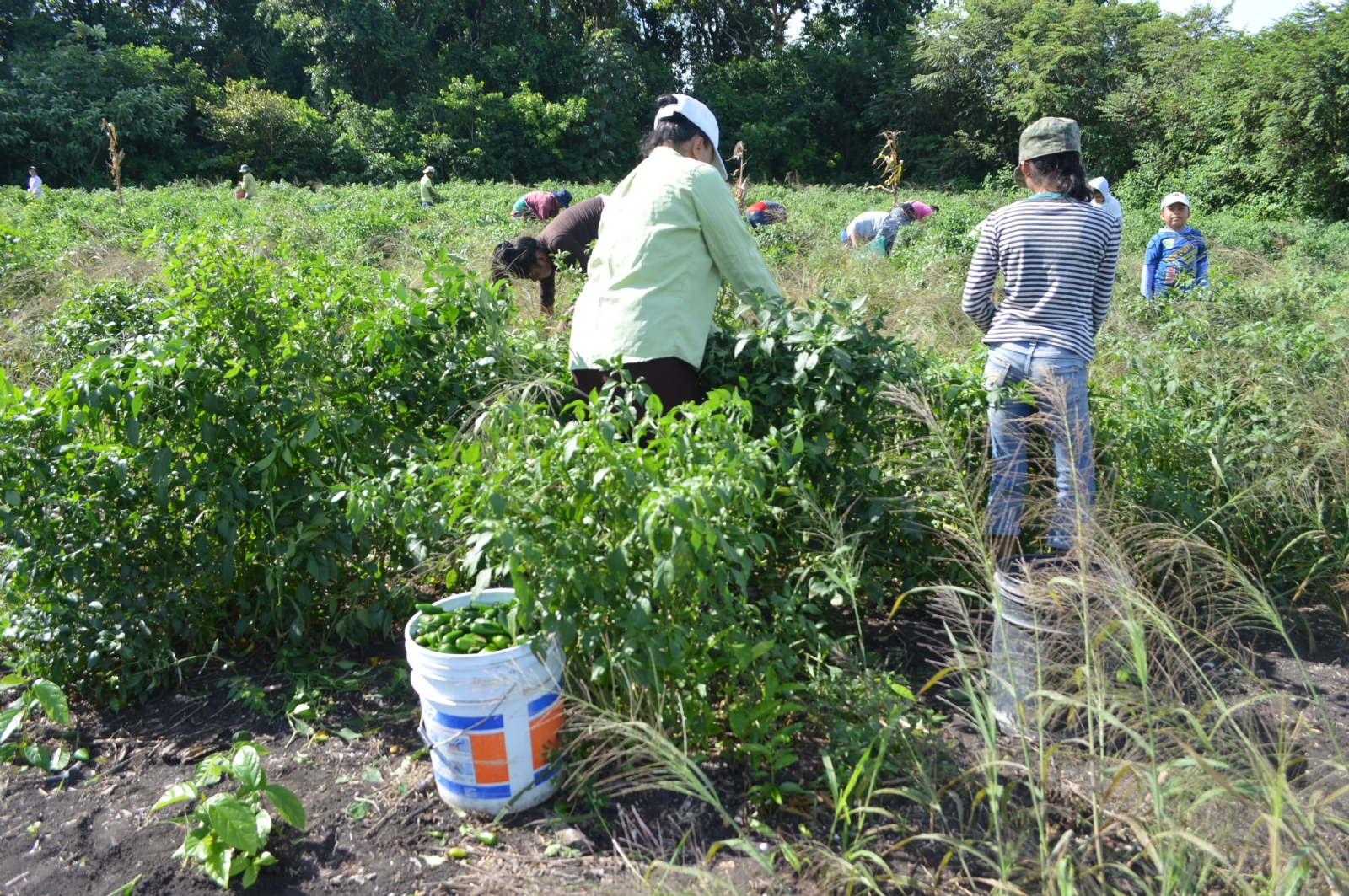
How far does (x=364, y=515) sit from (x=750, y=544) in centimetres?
103

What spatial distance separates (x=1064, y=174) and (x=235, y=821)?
3.07 metres

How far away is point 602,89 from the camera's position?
3212 centimetres

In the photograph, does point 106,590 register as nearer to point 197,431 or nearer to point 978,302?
point 197,431

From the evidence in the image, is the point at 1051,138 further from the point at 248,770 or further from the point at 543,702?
the point at 248,770

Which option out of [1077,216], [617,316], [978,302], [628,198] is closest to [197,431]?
[617,316]

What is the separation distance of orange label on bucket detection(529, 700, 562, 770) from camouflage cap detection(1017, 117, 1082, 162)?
2.27m

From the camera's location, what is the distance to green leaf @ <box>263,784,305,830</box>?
207 cm

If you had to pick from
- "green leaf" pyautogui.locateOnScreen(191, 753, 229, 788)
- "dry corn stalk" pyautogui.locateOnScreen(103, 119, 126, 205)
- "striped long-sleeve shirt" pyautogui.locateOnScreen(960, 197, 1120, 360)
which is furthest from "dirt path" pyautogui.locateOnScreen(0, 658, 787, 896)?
"dry corn stalk" pyautogui.locateOnScreen(103, 119, 126, 205)

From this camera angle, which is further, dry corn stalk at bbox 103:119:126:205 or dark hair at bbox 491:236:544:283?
dry corn stalk at bbox 103:119:126:205

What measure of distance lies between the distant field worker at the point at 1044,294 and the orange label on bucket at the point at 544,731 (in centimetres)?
154

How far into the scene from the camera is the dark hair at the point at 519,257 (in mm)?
4766

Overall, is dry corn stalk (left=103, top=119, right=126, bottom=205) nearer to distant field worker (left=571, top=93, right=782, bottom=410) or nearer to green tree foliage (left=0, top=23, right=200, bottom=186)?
distant field worker (left=571, top=93, right=782, bottom=410)

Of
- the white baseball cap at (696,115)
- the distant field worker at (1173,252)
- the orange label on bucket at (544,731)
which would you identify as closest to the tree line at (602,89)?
the distant field worker at (1173,252)

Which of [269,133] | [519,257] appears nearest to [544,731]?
[519,257]
